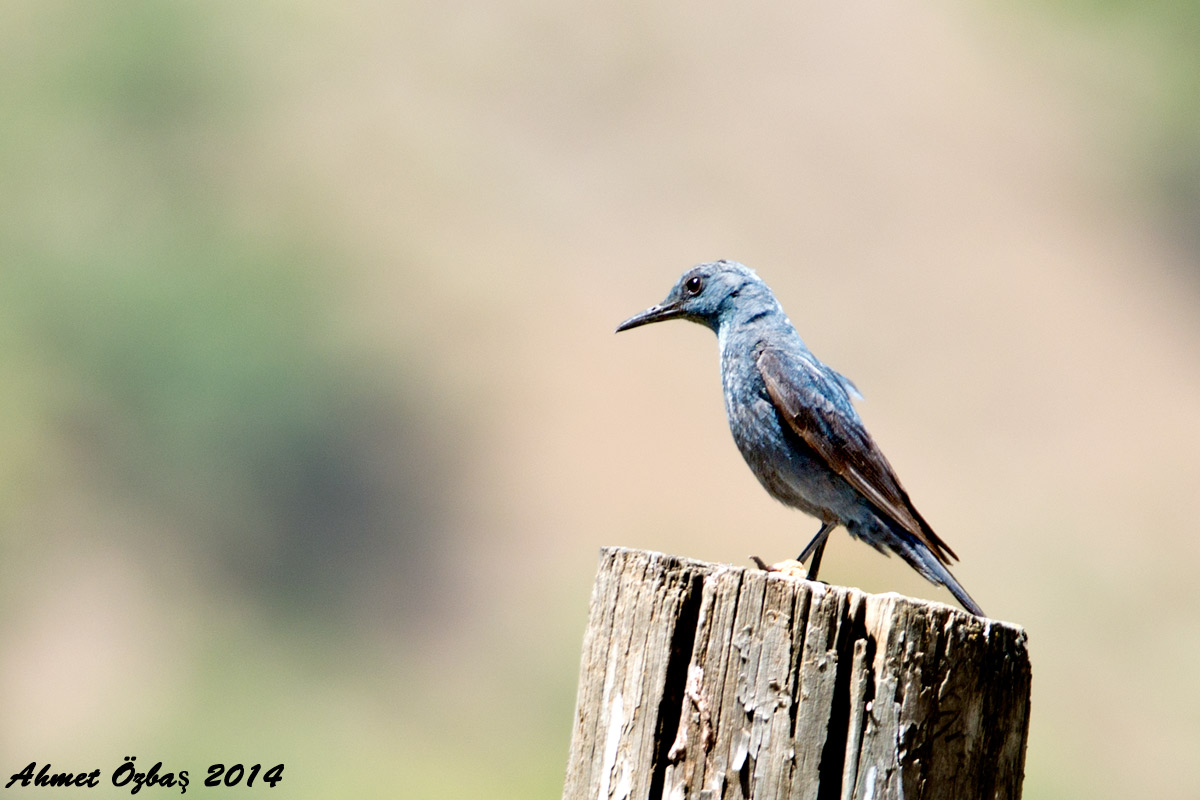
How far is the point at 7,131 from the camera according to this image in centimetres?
2234

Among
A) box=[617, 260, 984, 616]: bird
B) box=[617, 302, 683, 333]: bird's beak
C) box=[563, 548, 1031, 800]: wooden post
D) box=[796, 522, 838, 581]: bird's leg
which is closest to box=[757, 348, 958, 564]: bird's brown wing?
box=[617, 260, 984, 616]: bird

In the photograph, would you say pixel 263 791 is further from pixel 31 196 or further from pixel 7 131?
pixel 7 131

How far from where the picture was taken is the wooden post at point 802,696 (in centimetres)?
285

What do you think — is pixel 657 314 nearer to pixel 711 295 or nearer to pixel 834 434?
pixel 711 295

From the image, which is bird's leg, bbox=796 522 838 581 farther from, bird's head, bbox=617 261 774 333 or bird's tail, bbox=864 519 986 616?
bird's head, bbox=617 261 774 333

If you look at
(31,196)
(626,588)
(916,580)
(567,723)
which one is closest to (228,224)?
(31,196)

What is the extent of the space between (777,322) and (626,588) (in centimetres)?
268

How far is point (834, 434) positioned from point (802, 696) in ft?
7.58

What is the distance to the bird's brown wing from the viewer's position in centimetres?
491

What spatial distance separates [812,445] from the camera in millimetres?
5078

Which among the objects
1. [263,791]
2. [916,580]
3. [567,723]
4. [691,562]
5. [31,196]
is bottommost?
[263,791]

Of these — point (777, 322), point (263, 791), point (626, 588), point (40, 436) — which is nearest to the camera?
point (626, 588)

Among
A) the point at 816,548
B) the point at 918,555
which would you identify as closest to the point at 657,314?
the point at 816,548

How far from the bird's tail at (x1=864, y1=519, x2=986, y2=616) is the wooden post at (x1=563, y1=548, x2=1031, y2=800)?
176cm
